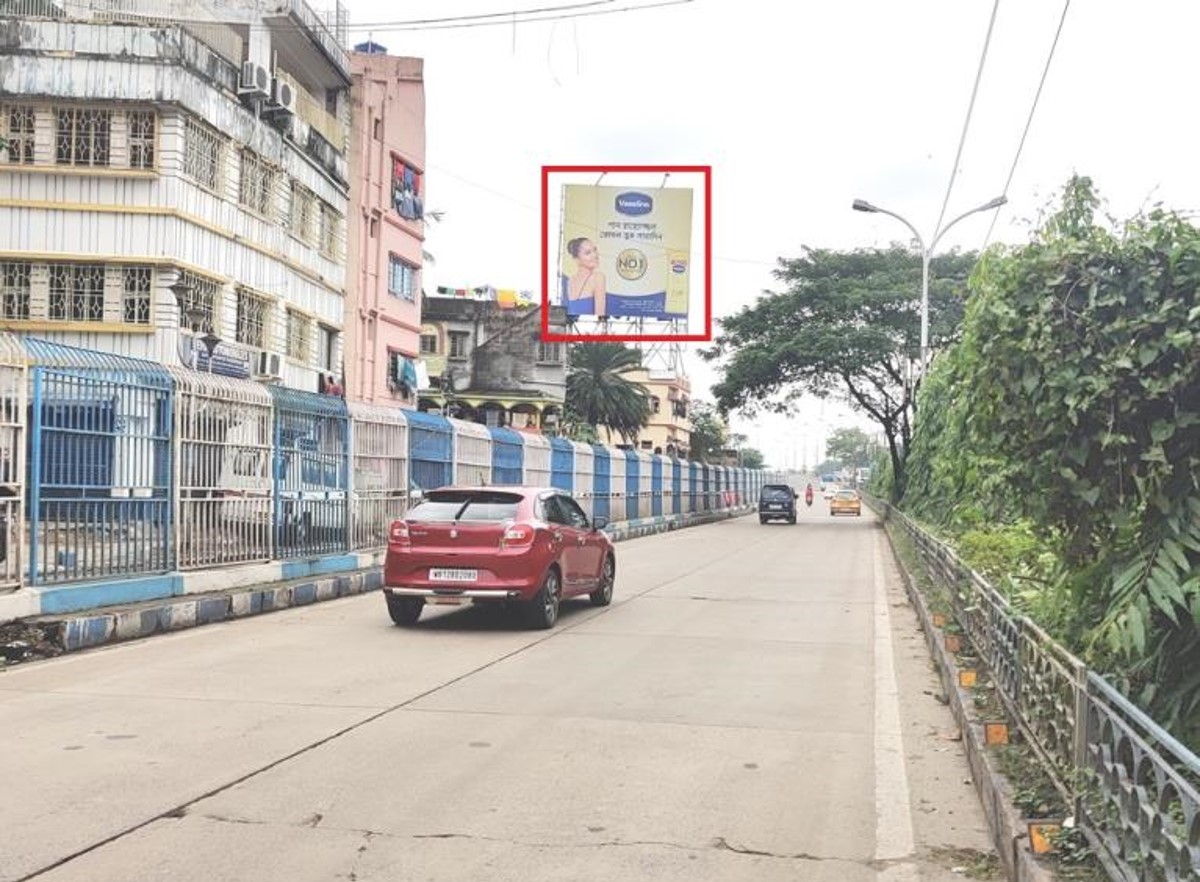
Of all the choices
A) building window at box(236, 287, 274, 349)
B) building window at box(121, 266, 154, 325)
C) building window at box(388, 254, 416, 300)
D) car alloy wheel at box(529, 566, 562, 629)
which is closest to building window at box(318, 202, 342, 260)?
building window at box(388, 254, 416, 300)

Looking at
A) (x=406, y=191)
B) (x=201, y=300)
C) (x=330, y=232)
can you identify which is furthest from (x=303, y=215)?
(x=406, y=191)

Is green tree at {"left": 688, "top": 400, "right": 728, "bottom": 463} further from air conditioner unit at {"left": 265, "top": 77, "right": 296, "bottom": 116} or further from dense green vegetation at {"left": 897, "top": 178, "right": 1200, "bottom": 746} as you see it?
dense green vegetation at {"left": 897, "top": 178, "right": 1200, "bottom": 746}

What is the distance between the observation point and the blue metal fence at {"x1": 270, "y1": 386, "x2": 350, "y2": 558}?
14.3 m

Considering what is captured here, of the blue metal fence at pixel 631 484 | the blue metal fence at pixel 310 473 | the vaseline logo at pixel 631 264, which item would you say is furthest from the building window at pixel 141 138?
the blue metal fence at pixel 631 484

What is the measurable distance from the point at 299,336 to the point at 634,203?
10073 millimetres

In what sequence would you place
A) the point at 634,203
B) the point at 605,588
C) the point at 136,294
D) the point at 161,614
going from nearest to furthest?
the point at 161,614 → the point at 605,588 → the point at 136,294 → the point at 634,203

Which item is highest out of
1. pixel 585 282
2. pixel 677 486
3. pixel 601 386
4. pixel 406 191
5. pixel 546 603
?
pixel 406 191

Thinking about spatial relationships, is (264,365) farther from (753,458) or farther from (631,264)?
(753,458)

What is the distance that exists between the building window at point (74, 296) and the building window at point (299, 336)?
5.40m

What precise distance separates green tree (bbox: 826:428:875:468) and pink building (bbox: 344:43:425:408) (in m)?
104

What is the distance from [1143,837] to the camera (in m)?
3.28

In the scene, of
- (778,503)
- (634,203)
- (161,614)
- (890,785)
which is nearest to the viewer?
(890,785)

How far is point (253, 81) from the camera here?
82.4 feet

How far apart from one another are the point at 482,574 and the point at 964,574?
454cm
